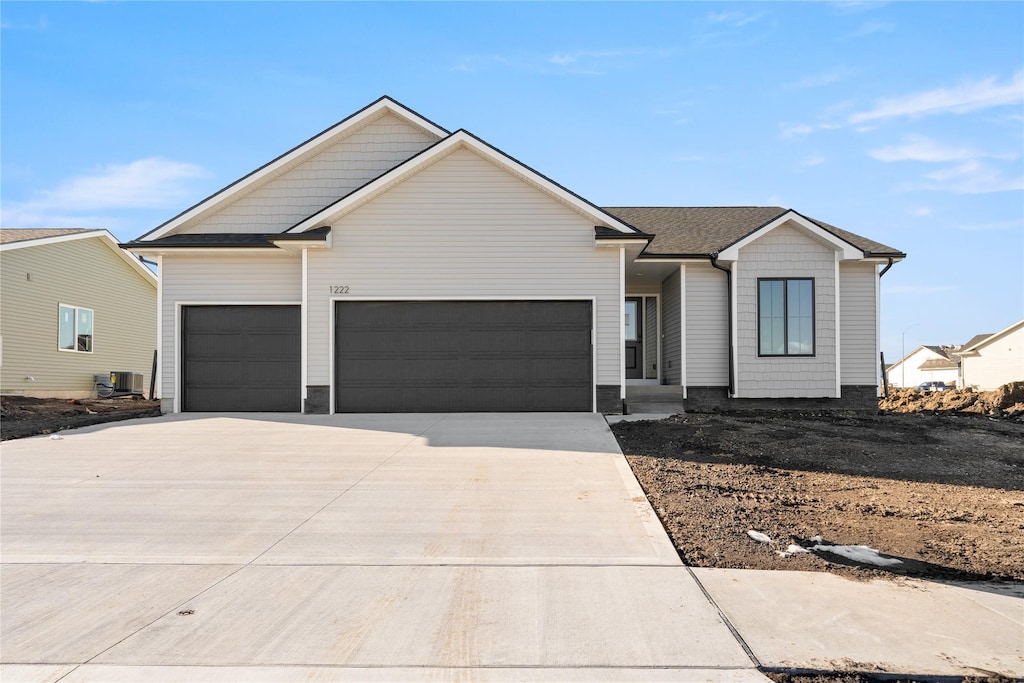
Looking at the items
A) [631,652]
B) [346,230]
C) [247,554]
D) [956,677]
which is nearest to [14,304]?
[346,230]

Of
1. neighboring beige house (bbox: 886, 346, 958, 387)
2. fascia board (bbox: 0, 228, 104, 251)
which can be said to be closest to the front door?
fascia board (bbox: 0, 228, 104, 251)

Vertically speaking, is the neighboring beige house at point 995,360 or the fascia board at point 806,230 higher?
the fascia board at point 806,230

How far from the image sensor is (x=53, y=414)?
55.4 feet

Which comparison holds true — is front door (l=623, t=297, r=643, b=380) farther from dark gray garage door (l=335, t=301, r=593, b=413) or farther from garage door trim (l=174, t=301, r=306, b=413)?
garage door trim (l=174, t=301, r=306, b=413)

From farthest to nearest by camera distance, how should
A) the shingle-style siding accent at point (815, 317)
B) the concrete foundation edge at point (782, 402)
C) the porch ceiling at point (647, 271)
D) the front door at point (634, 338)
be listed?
the front door at point (634, 338)
the porch ceiling at point (647, 271)
the concrete foundation edge at point (782, 402)
the shingle-style siding accent at point (815, 317)

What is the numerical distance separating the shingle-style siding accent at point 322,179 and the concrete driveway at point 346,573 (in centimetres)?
746

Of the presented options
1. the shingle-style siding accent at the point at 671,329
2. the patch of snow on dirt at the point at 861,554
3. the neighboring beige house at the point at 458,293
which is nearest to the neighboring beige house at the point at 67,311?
the neighboring beige house at the point at 458,293

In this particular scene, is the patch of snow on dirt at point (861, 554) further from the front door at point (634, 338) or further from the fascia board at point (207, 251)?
the front door at point (634, 338)

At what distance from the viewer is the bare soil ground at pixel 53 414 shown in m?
13.2

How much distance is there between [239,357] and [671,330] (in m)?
9.58

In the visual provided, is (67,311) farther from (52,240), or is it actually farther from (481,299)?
(481,299)

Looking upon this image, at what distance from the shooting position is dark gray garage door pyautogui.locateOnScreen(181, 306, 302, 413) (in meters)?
15.3

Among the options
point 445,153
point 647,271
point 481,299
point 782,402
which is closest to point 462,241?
point 481,299

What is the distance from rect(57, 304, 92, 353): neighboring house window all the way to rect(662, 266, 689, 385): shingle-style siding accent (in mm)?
18510
